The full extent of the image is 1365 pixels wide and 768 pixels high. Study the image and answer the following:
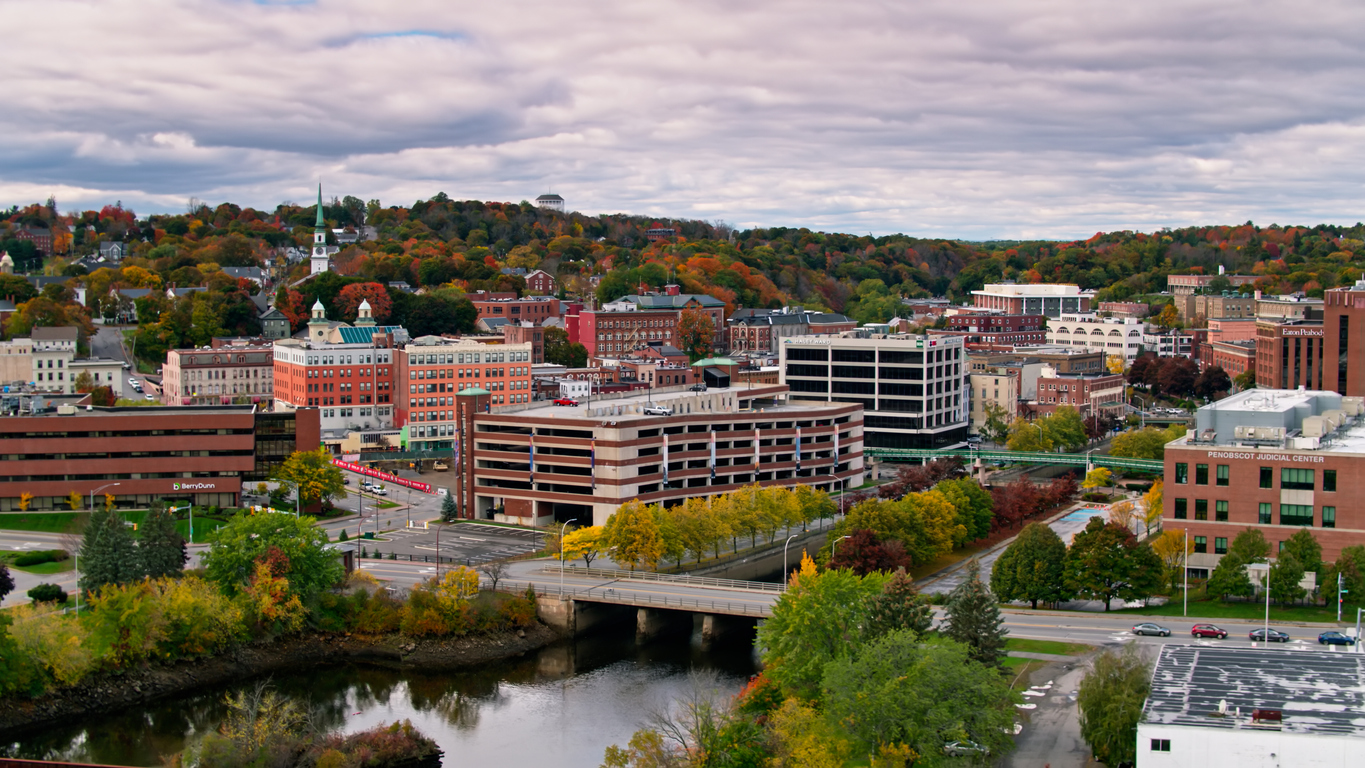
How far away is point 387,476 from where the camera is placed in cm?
13650

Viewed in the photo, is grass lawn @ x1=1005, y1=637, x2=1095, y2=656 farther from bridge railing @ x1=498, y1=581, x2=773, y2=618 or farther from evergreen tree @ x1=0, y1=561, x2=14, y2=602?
evergreen tree @ x1=0, y1=561, x2=14, y2=602

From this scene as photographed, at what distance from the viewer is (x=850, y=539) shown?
283 feet

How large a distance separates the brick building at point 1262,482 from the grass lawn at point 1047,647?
1684 centimetres

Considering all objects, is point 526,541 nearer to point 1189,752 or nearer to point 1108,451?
point 1189,752

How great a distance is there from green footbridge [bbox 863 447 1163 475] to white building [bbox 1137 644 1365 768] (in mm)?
78083

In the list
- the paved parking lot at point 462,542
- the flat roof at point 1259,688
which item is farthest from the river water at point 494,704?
the flat roof at point 1259,688

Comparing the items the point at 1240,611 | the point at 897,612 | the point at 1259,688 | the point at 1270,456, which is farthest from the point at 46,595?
the point at 1270,456

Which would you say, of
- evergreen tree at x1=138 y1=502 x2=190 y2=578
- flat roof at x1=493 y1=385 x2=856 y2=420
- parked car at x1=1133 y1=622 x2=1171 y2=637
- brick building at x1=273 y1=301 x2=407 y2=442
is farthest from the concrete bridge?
brick building at x1=273 y1=301 x2=407 y2=442

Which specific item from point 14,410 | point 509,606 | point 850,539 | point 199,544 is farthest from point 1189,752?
point 14,410

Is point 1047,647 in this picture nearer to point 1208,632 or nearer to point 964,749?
point 1208,632

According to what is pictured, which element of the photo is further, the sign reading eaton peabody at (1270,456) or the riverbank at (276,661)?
the sign reading eaton peabody at (1270,456)

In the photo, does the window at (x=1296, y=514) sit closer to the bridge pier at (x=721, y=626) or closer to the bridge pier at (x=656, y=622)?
the bridge pier at (x=721, y=626)

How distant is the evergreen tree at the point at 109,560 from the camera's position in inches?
3110

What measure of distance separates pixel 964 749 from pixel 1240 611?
101 feet
